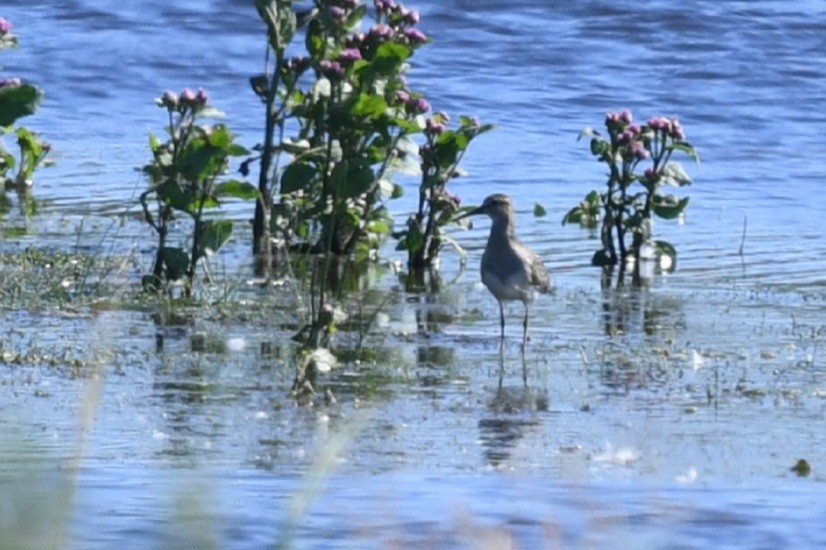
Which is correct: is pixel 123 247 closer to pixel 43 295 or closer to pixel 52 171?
pixel 43 295

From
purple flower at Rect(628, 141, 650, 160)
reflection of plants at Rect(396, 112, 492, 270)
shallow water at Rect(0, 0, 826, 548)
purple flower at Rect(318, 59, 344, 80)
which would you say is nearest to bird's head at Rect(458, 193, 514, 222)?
reflection of plants at Rect(396, 112, 492, 270)

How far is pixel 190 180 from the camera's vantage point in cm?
897

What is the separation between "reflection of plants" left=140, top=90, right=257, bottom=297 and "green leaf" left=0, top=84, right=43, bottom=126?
58 centimetres

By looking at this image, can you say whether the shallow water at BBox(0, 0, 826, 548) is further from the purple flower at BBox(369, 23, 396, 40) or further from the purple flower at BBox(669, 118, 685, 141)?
the purple flower at BBox(369, 23, 396, 40)

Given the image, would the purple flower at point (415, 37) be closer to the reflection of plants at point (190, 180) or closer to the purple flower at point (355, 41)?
the purple flower at point (355, 41)

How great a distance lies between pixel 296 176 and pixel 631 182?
2.45 meters

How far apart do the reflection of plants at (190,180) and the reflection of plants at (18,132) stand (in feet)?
2.01

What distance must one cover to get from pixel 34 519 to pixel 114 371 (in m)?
4.32

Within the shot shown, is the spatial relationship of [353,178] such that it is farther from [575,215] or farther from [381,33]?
[575,215]

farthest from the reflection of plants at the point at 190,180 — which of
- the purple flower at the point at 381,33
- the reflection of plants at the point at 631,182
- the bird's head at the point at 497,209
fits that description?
the reflection of plants at the point at 631,182

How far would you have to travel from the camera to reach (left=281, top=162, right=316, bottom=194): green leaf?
9.26 metres

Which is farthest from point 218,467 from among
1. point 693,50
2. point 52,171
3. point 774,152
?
point 693,50

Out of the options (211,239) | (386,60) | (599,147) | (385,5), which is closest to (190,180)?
(211,239)

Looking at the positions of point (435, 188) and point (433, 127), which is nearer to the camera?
point (433, 127)
